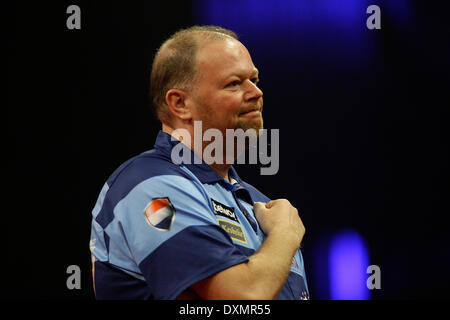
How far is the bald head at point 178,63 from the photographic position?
65.1 inches

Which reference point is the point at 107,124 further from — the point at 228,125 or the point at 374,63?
the point at 374,63

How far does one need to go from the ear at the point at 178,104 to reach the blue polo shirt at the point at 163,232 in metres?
0.16

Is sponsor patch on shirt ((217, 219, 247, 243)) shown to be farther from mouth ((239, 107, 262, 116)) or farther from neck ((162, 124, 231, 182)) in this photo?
mouth ((239, 107, 262, 116))

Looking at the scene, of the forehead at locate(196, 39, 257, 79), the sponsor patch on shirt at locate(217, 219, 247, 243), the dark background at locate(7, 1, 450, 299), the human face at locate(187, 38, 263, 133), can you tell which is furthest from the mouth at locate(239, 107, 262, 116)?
the dark background at locate(7, 1, 450, 299)

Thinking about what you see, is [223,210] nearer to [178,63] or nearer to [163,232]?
[163,232]

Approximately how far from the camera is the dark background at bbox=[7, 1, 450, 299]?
104 inches

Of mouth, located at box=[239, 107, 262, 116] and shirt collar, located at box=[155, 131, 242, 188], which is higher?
mouth, located at box=[239, 107, 262, 116]

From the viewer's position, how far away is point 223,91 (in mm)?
1627

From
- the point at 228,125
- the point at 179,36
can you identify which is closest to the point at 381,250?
the point at 228,125

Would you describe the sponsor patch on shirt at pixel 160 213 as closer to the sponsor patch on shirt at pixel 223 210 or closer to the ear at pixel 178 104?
the sponsor patch on shirt at pixel 223 210

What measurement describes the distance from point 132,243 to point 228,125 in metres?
0.56

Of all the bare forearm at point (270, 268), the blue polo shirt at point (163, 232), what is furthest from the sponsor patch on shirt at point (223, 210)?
the bare forearm at point (270, 268)

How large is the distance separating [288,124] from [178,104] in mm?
1445

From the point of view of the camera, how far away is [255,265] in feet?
4.03
